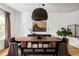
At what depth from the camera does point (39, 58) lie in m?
1.34

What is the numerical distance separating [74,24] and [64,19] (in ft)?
2.14

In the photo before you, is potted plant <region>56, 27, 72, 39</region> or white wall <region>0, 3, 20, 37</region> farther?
potted plant <region>56, 27, 72, 39</region>

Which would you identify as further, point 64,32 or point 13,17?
point 64,32

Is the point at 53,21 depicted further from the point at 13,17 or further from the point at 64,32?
the point at 13,17

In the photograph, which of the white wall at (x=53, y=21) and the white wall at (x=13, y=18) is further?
the white wall at (x=53, y=21)

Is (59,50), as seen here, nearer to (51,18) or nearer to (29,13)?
(51,18)

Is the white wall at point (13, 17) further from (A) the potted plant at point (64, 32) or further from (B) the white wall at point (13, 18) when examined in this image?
(A) the potted plant at point (64, 32)

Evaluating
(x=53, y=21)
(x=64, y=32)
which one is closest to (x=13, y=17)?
(x=53, y=21)

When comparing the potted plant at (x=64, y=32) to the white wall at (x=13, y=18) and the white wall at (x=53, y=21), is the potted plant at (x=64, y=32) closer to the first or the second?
the white wall at (x=53, y=21)

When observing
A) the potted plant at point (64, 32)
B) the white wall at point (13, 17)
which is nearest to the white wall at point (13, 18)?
the white wall at point (13, 17)

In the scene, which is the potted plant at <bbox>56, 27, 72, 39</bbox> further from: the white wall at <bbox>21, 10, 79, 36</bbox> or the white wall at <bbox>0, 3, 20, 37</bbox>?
the white wall at <bbox>0, 3, 20, 37</bbox>

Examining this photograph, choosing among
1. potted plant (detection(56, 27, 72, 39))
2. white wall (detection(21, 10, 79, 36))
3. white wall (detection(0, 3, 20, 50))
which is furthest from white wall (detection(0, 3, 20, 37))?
potted plant (detection(56, 27, 72, 39))

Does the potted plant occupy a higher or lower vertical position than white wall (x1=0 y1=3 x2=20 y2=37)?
lower

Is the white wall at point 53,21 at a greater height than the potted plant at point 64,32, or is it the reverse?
the white wall at point 53,21
